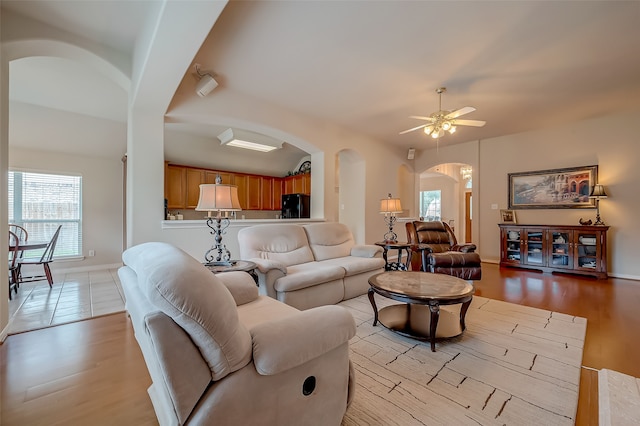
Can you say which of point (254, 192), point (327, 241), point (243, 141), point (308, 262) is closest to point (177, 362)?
point (308, 262)

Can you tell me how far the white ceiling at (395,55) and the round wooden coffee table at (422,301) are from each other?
7.58ft

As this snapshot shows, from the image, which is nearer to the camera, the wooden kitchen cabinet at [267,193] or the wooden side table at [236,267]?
the wooden side table at [236,267]

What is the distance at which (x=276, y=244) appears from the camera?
128 inches

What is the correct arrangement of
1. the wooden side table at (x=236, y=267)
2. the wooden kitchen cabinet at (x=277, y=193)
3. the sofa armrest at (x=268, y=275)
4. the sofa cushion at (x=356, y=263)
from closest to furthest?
the wooden side table at (x=236, y=267) → the sofa armrest at (x=268, y=275) → the sofa cushion at (x=356, y=263) → the wooden kitchen cabinet at (x=277, y=193)

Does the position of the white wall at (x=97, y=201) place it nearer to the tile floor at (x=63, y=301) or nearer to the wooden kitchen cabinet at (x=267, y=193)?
the tile floor at (x=63, y=301)

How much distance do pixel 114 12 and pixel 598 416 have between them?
4.37 metres

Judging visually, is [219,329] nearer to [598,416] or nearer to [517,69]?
[598,416]

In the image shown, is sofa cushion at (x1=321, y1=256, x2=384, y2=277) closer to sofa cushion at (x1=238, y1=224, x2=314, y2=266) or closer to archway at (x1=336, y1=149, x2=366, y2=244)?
sofa cushion at (x1=238, y1=224, x2=314, y2=266)

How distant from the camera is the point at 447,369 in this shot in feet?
5.97

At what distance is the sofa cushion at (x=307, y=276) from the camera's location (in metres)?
2.57

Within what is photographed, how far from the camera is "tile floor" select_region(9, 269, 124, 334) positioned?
2.68 m

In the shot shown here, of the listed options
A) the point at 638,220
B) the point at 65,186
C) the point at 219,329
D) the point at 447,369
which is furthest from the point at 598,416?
the point at 65,186

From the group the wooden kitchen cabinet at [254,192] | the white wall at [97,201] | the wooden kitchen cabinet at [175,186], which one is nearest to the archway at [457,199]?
the wooden kitchen cabinet at [254,192]

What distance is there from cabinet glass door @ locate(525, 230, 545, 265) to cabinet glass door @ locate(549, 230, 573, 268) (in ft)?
0.47
